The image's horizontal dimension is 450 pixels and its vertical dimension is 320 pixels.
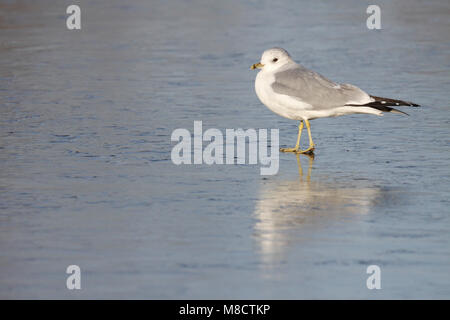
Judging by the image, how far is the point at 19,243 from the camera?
625 cm

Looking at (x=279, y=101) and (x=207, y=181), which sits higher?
(x=279, y=101)

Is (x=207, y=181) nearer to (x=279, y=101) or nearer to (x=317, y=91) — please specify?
(x=279, y=101)

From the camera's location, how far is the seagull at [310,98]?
9180 millimetres

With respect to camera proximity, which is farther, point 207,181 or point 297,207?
point 207,181

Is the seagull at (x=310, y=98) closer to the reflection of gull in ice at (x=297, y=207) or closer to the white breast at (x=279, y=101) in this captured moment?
the white breast at (x=279, y=101)

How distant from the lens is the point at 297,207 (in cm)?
713

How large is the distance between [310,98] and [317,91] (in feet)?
0.32

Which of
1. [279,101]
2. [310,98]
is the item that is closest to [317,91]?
[310,98]

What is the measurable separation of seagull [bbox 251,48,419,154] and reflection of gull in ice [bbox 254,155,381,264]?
120 centimetres

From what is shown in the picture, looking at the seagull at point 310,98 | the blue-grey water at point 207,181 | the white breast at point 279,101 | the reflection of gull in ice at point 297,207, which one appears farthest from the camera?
the white breast at point 279,101

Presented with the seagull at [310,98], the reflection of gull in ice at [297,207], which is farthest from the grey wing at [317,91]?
the reflection of gull in ice at [297,207]

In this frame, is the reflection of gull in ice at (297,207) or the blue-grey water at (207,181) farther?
the reflection of gull in ice at (297,207)

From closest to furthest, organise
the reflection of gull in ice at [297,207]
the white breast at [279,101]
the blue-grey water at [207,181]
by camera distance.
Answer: the blue-grey water at [207,181], the reflection of gull in ice at [297,207], the white breast at [279,101]

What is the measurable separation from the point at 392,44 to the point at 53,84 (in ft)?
19.3
